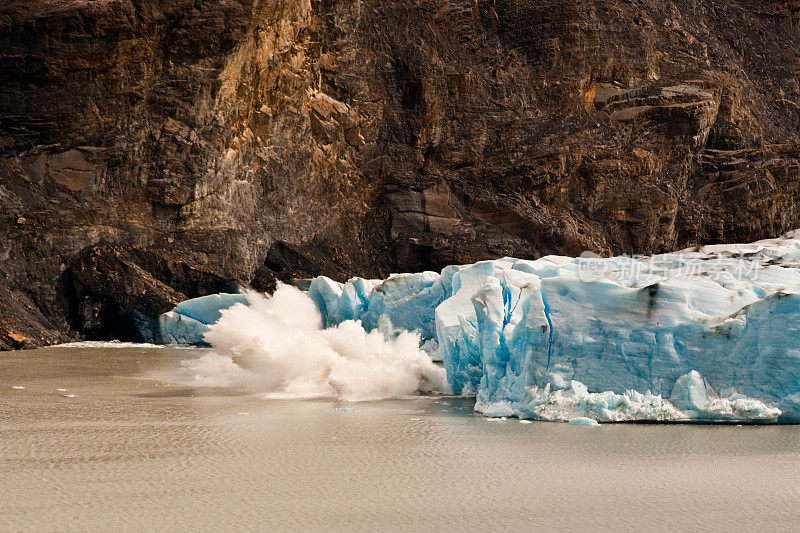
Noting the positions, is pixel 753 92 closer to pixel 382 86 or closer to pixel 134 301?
pixel 382 86

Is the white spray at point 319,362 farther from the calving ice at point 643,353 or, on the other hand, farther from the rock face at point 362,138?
the rock face at point 362,138

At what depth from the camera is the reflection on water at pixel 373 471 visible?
4.12 m

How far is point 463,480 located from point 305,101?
20.7 metres

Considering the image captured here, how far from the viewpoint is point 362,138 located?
26047 mm

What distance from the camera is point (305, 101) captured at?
2464 cm

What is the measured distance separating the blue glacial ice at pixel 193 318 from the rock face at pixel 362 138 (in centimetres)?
77

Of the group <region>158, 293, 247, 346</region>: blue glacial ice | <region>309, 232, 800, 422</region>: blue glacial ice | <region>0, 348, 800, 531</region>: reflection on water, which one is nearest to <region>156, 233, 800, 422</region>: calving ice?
<region>309, 232, 800, 422</region>: blue glacial ice

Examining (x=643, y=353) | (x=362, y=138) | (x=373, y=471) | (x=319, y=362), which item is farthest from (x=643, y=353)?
(x=362, y=138)

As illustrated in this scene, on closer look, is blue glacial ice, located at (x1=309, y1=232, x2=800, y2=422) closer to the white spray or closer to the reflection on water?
the reflection on water

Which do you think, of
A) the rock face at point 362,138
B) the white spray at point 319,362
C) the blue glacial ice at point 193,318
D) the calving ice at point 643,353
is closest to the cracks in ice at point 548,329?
the calving ice at point 643,353

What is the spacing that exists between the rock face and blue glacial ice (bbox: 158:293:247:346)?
0.77 meters

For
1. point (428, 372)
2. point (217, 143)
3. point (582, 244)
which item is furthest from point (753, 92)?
point (428, 372)

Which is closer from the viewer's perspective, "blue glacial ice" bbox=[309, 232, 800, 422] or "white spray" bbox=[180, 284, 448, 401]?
"blue glacial ice" bbox=[309, 232, 800, 422]

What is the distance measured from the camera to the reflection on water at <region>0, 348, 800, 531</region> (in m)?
4.12
